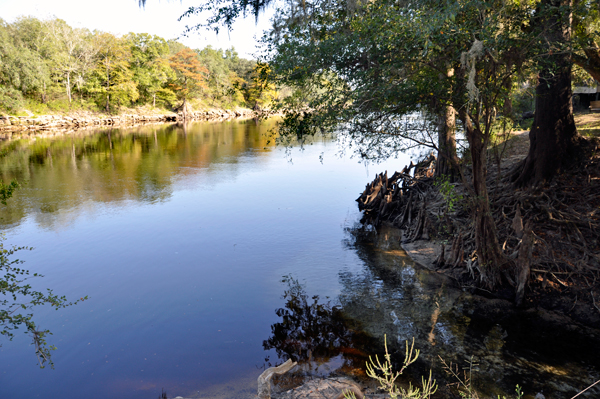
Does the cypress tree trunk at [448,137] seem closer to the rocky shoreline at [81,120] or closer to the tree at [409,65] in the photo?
the tree at [409,65]

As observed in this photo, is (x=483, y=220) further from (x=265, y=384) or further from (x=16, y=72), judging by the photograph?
(x=16, y=72)

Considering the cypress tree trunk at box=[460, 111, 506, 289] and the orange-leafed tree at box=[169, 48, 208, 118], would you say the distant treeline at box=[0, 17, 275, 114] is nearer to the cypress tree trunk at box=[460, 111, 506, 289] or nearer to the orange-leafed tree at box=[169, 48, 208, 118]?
the orange-leafed tree at box=[169, 48, 208, 118]

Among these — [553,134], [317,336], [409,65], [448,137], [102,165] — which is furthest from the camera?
[102,165]

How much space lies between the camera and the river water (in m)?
7.39

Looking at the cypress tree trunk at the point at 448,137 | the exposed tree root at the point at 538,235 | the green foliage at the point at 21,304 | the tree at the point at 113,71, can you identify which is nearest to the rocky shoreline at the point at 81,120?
the tree at the point at 113,71

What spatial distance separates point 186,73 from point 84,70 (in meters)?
18.8

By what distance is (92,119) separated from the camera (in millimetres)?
58312

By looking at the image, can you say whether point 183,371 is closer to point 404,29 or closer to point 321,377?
point 321,377

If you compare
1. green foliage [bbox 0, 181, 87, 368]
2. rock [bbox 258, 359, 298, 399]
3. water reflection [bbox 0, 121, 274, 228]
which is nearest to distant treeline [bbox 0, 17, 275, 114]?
water reflection [bbox 0, 121, 274, 228]

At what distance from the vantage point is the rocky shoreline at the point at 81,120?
4716 cm

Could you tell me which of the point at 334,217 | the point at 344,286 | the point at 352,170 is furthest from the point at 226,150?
the point at 344,286

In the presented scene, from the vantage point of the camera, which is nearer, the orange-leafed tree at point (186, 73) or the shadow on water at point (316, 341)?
the shadow on water at point (316, 341)

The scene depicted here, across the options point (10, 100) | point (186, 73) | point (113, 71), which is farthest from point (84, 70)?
point (186, 73)

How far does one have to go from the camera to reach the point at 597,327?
841 centimetres
